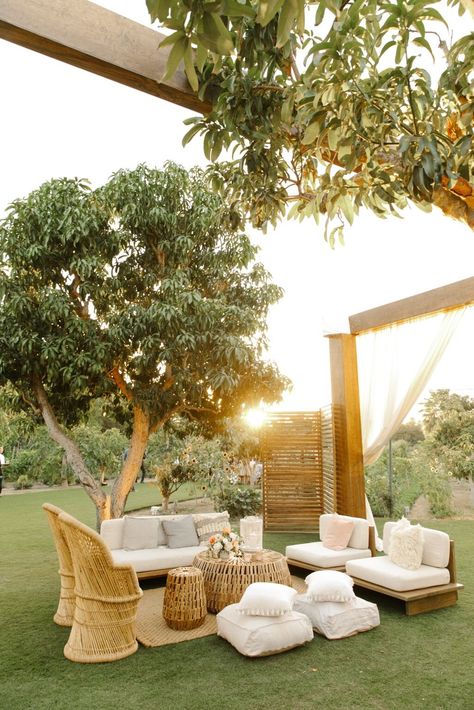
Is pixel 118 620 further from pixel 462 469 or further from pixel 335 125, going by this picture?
pixel 462 469

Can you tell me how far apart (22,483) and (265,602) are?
11677mm

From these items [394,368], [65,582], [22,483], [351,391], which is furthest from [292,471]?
[22,483]

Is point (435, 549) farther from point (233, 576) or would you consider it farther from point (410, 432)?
point (410, 432)

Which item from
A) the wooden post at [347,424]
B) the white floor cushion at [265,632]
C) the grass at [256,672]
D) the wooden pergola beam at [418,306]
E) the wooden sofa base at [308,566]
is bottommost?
the grass at [256,672]

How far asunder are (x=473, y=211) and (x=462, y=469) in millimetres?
9622

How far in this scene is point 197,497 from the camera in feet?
40.7

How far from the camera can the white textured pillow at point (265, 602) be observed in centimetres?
373

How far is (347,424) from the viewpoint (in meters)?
7.82

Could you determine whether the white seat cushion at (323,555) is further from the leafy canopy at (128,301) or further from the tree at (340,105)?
the tree at (340,105)

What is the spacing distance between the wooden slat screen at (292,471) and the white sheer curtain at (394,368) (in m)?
1.15

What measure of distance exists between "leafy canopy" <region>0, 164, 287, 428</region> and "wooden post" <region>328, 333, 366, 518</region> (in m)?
1.12

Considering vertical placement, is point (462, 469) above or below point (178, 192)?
below

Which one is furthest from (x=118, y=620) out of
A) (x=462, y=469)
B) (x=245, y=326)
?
(x=462, y=469)

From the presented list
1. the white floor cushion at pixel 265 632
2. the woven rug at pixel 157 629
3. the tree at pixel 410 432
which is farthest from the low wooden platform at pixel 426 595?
the tree at pixel 410 432
